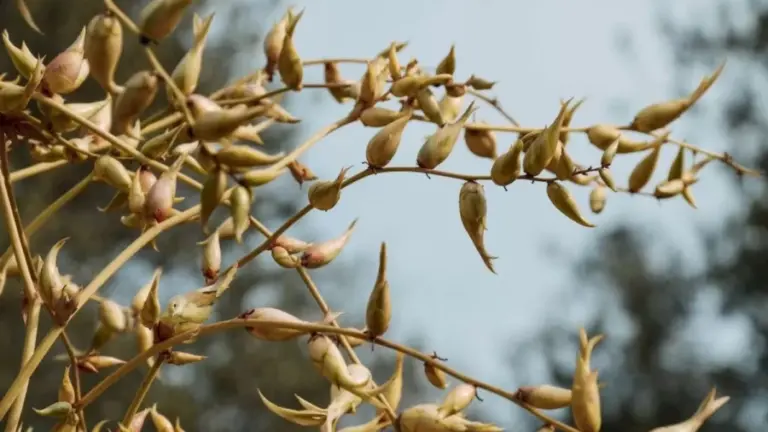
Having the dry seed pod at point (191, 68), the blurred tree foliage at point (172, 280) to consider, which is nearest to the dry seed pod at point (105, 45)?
the dry seed pod at point (191, 68)

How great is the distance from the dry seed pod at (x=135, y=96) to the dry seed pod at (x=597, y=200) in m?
0.31

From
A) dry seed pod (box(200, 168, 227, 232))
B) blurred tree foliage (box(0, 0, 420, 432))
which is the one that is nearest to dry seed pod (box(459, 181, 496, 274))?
dry seed pod (box(200, 168, 227, 232))

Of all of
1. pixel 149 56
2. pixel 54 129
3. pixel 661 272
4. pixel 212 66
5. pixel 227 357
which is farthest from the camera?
pixel 661 272

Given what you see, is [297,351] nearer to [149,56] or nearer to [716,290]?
[716,290]

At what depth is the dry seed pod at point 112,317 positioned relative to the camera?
1.59ft

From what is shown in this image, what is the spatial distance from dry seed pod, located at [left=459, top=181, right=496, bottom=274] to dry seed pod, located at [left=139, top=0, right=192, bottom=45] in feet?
0.42

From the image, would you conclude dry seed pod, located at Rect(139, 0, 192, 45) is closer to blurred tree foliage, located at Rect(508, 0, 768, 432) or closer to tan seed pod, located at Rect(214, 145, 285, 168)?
tan seed pod, located at Rect(214, 145, 285, 168)

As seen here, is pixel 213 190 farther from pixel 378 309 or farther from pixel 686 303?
pixel 686 303

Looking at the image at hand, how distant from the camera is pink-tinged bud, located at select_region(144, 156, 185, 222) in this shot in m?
0.36

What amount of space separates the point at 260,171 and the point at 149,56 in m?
0.05

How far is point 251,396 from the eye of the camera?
756cm

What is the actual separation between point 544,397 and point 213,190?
0.55 feet

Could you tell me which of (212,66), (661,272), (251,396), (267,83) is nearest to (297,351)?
(251,396)

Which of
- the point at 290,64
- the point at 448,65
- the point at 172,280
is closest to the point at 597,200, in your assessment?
the point at 448,65
